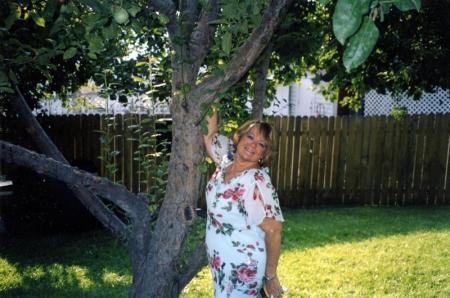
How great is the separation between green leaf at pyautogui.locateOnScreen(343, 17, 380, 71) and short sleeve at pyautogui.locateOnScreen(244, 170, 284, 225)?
173 centimetres

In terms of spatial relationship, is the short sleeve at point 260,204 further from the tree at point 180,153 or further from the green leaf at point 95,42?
the green leaf at point 95,42

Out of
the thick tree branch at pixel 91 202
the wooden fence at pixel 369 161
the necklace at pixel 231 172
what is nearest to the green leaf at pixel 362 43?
the necklace at pixel 231 172

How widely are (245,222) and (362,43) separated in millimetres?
1865

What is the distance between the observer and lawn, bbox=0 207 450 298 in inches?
184

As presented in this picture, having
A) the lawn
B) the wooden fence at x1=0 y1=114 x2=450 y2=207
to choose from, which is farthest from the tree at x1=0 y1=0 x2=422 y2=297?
the wooden fence at x1=0 y1=114 x2=450 y2=207

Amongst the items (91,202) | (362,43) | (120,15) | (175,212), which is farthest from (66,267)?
(362,43)

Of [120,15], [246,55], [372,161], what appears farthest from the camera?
[372,161]

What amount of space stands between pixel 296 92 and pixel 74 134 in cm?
1762

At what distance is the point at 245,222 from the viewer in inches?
105

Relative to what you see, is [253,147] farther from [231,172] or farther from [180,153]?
[180,153]

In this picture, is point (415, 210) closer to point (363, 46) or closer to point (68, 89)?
point (68, 89)

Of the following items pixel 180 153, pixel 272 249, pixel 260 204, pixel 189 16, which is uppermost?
pixel 189 16

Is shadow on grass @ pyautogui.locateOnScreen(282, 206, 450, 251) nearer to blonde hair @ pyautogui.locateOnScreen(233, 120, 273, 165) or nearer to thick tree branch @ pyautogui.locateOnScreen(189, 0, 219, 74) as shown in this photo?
blonde hair @ pyautogui.locateOnScreen(233, 120, 273, 165)

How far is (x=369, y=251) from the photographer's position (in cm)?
590
